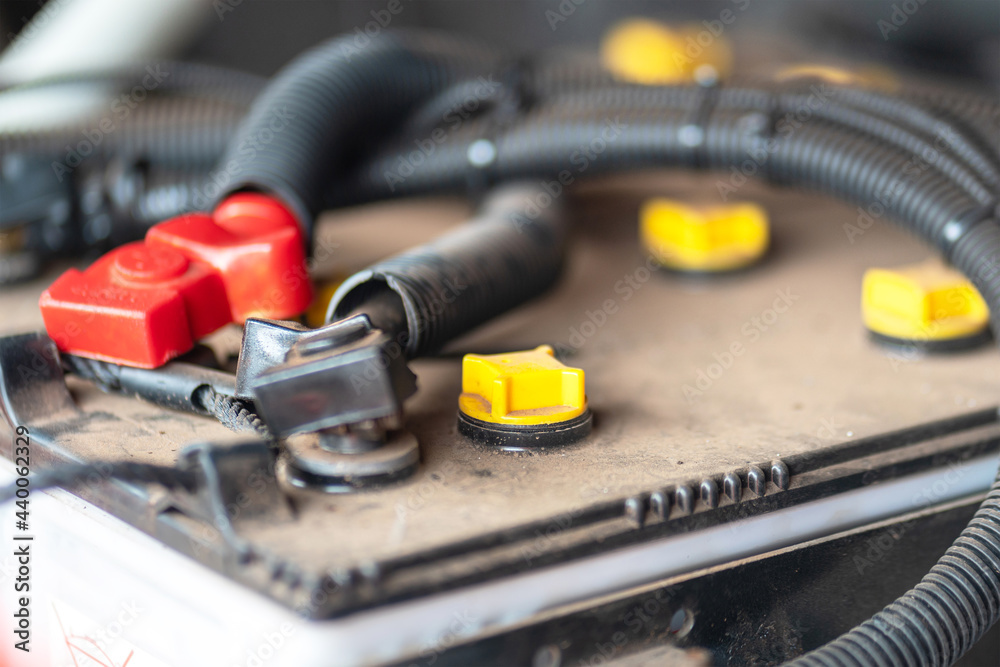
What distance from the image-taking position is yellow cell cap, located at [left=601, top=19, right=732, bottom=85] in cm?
145

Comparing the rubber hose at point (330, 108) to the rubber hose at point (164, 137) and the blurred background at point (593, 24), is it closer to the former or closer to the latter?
the rubber hose at point (164, 137)

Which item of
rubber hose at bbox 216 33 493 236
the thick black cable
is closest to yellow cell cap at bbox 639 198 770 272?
rubber hose at bbox 216 33 493 236

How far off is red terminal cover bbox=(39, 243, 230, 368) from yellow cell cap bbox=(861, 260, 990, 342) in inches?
21.7

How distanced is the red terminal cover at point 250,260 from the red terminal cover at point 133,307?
0.02 meters

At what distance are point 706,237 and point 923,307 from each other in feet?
0.77

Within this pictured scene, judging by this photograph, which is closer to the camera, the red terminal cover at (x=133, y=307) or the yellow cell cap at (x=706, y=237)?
the red terminal cover at (x=133, y=307)

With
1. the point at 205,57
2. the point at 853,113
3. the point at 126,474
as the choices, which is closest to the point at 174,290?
the point at 126,474

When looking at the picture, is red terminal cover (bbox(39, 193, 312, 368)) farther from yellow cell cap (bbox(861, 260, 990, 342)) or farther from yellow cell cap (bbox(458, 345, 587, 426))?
yellow cell cap (bbox(861, 260, 990, 342))

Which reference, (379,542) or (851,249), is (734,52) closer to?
(851,249)

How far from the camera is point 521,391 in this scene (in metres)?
0.60

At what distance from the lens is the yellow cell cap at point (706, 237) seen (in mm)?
935

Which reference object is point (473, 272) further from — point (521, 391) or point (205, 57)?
point (205, 57)

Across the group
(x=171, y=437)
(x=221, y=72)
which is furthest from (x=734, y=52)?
(x=171, y=437)

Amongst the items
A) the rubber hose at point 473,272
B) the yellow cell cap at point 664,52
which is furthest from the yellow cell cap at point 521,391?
the yellow cell cap at point 664,52
